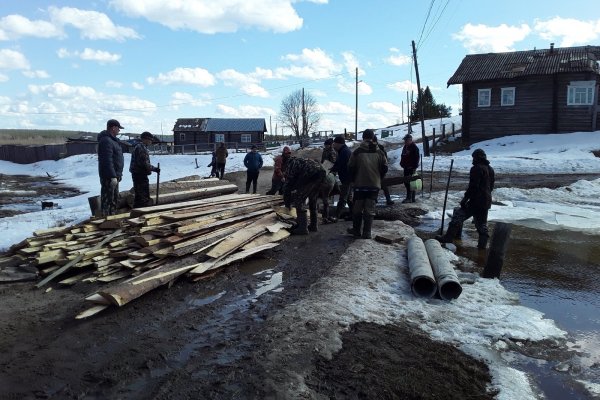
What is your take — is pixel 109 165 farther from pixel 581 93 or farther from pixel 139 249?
pixel 581 93

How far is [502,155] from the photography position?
28.7m

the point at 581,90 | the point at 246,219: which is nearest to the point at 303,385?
the point at 246,219

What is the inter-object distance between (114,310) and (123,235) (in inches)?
78.5

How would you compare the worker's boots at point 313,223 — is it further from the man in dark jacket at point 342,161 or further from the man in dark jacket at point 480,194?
the man in dark jacket at point 480,194

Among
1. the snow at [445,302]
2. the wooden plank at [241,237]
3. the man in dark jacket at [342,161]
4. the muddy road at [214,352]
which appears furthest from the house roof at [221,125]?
the muddy road at [214,352]

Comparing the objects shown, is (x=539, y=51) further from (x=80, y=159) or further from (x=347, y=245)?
(x=80, y=159)

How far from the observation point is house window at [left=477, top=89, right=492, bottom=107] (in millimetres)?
33666

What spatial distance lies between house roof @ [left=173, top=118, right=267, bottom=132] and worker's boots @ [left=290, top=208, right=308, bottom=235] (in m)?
59.2

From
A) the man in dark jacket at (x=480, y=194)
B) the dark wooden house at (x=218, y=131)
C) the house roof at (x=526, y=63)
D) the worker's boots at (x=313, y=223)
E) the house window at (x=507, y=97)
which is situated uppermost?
the house roof at (x=526, y=63)

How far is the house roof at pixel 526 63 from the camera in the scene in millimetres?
31078

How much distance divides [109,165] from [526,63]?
32.5 metres

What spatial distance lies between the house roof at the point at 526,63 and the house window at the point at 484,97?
3.32ft

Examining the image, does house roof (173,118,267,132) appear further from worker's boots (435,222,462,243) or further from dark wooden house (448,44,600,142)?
worker's boots (435,222,462,243)

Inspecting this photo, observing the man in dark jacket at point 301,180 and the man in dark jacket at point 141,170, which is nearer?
the man in dark jacket at point 301,180
